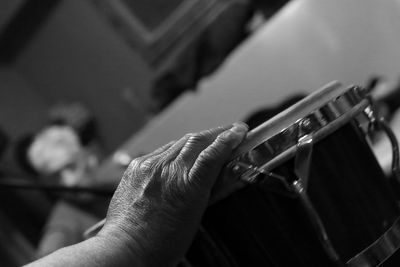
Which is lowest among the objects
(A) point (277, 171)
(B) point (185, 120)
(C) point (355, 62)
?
(C) point (355, 62)

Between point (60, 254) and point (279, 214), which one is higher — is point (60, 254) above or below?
above

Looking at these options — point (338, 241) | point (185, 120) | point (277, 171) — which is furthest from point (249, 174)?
point (185, 120)

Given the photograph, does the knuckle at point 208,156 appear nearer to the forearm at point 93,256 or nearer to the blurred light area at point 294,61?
the forearm at point 93,256

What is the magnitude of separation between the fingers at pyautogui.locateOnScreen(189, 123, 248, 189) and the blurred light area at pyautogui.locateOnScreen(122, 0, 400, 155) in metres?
1.08

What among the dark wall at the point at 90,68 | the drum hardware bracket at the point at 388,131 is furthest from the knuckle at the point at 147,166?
the dark wall at the point at 90,68

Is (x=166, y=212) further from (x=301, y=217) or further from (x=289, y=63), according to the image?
(x=289, y=63)

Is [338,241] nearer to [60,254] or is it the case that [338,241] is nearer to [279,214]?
[279,214]

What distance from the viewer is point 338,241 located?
70cm

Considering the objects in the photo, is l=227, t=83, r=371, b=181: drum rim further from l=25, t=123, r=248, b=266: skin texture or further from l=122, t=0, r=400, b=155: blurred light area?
l=122, t=0, r=400, b=155: blurred light area

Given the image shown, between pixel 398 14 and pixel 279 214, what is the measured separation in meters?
1.19

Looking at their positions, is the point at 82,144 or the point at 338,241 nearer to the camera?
the point at 338,241

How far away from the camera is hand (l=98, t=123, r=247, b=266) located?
0.67 metres

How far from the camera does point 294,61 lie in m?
1.88

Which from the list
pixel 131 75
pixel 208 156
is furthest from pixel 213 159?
pixel 131 75
